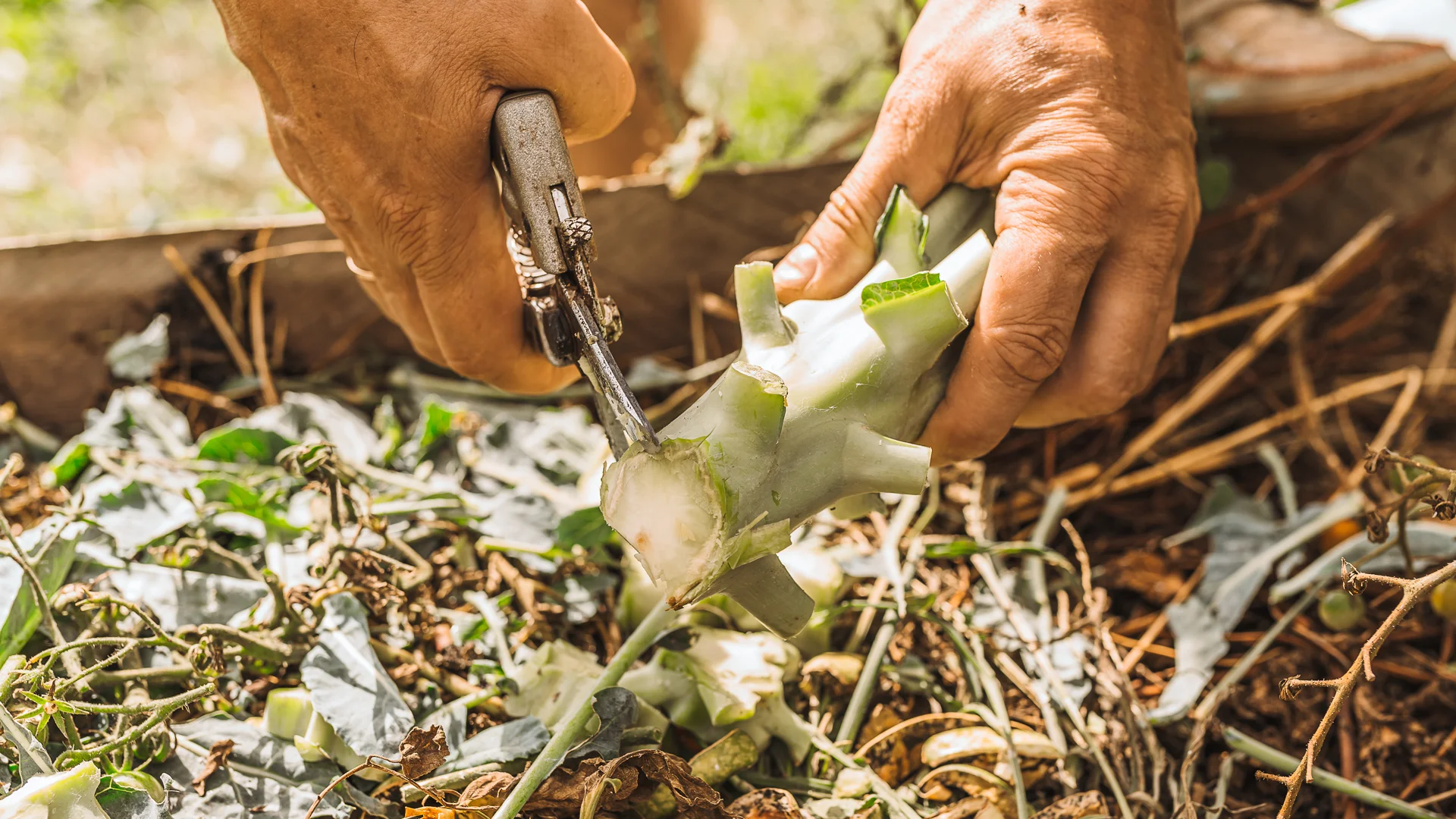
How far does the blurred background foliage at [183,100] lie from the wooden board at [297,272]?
2.54 feet

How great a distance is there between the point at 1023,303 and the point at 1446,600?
70 centimetres

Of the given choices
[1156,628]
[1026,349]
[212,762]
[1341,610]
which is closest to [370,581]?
[212,762]

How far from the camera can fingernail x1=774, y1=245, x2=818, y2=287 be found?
3.21 ft

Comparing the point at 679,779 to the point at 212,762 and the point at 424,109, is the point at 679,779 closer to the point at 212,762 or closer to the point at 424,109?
the point at 212,762

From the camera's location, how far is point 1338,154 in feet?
4.99

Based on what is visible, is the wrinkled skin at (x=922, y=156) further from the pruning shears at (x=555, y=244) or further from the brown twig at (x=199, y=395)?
the brown twig at (x=199, y=395)

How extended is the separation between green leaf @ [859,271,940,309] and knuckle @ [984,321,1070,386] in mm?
98

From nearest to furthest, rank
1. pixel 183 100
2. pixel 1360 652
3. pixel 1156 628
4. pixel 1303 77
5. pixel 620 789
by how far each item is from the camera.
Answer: pixel 1360 652, pixel 620 789, pixel 1156 628, pixel 1303 77, pixel 183 100

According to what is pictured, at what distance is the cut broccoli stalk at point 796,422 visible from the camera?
74 cm

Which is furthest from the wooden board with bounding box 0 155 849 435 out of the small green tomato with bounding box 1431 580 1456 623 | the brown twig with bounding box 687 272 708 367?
the small green tomato with bounding box 1431 580 1456 623

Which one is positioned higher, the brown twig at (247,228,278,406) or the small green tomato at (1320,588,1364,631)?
the brown twig at (247,228,278,406)

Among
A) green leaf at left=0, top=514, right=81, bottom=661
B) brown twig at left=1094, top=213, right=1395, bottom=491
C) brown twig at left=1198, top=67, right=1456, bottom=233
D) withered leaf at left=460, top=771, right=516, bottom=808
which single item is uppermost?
green leaf at left=0, top=514, right=81, bottom=661

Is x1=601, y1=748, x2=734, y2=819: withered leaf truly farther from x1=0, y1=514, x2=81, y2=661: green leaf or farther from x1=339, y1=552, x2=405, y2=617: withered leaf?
x1=0, y1=514, x2=81, y2=661: green leaf

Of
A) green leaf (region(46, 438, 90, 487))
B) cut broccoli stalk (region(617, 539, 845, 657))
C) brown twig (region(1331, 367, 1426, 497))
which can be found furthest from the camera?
brown twig (region(1331, 367, 1426, 497))
